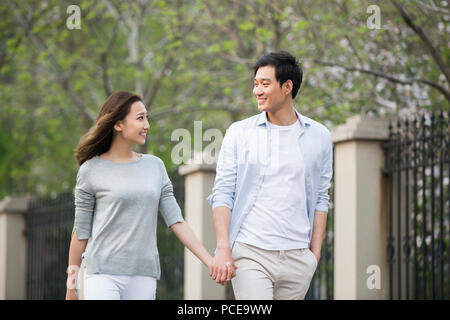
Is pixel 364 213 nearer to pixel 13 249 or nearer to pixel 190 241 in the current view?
pixel 190 241

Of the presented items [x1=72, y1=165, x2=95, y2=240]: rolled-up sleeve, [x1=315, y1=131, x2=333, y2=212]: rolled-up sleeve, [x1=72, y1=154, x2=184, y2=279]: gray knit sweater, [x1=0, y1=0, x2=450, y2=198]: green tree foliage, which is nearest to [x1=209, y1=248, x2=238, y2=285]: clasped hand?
[x1=72, y1=154, x2=184, y2=279]: gray knit sweater

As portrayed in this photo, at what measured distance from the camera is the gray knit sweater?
396 cm

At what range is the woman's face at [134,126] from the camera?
13.4ft

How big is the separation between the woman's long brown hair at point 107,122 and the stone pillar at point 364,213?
3.16 metres

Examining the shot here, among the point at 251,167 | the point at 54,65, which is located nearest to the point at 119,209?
the point at 251,167

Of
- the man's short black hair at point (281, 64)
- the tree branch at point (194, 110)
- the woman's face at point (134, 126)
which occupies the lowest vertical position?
the woman's face at point (134, 126)

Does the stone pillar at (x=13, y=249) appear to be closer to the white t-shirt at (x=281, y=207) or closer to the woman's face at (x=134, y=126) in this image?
the woman's face at (x=134, y=126)

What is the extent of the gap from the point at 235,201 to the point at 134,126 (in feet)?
2.20

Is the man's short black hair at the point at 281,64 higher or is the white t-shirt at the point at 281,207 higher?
the man's short black hair at the point at 281,64

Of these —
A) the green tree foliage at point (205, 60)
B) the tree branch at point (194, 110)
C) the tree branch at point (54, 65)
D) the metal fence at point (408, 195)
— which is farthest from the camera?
the tree branch at point (54, 65)

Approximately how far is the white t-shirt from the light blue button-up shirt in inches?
1.3

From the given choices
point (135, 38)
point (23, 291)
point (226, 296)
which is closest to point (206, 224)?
point (226, 296)

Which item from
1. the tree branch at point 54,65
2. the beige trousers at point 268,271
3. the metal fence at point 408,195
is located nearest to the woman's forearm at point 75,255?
the beige trousers at point 268,271

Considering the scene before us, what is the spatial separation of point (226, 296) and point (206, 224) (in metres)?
0.88
